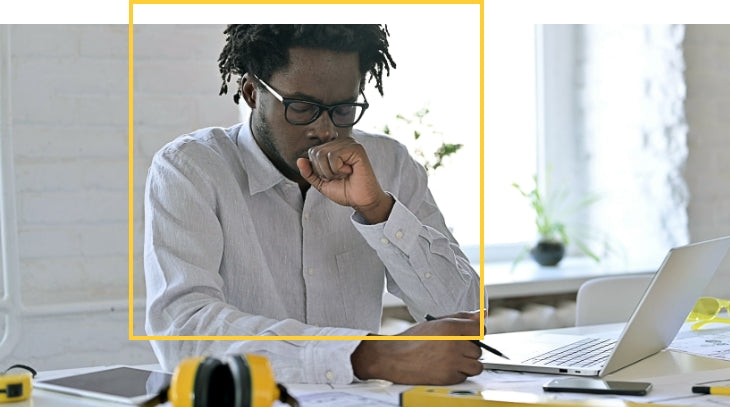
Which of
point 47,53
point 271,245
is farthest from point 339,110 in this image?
point 47,53

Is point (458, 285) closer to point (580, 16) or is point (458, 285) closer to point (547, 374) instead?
point (547, 374)

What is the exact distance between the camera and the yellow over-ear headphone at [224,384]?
97cm

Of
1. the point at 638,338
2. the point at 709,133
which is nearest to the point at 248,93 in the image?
the point at 638,338

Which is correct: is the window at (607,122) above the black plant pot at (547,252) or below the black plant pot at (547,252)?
above

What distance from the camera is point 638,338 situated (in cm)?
145

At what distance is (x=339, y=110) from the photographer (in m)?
1.31

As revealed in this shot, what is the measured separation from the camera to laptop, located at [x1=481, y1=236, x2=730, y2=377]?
1386mm

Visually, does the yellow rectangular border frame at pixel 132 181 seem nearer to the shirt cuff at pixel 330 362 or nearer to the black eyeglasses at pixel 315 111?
the shirt cuff at pixel 330 362

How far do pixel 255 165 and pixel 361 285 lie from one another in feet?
0.75

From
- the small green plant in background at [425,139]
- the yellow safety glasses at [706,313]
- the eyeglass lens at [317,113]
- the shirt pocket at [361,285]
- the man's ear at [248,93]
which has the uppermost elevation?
the man's ear at [248,93]

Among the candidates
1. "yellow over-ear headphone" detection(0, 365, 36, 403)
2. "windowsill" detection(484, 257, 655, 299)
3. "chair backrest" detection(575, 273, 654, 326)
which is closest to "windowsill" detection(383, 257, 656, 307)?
"windowsill" detection(484, 257, 655, 299)

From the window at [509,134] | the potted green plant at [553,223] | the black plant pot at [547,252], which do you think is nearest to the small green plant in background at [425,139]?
the window at [509,134]

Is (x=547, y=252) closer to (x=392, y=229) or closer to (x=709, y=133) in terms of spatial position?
(x=709, y=133)

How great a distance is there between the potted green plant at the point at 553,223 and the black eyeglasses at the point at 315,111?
1.37 meters
